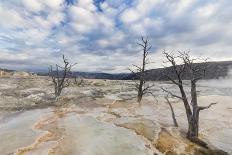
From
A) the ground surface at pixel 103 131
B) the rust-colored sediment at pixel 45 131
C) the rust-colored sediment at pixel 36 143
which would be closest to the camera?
the rust-colored sediment at pixel 36 143

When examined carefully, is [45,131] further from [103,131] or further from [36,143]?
[103,131]

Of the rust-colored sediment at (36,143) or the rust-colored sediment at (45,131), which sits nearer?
the rust-colored sediment at (36,143)

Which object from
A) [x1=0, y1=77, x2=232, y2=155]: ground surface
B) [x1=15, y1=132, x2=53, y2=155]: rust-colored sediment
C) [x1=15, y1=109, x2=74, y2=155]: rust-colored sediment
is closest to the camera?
[x1=15, y1=132, x2=53, y2=155]: rust-colored sediment

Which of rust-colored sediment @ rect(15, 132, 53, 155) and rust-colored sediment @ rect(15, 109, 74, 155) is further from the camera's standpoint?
rust-colored sediment @ rect(15, 109, 74, 155)

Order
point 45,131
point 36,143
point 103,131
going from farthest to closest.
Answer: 1. point 45,131
2. point 103,131
3. point 36,143

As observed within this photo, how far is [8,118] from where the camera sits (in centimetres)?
2847

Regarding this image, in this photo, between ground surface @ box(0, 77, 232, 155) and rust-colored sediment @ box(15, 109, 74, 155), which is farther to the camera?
ground surface @ box(0, 77, 232, 155)

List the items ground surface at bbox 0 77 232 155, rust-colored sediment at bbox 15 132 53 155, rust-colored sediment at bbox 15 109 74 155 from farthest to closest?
ground surface at bbox 0 77 232 155
rust-colored sediment at bbox 15 109 74 155
rust-colored sediment at bbox 15 132 53 155

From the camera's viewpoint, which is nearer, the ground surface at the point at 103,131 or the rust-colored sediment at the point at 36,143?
the rust-colored sediment at the point at 36,143

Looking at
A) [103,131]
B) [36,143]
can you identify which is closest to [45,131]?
[36,143]

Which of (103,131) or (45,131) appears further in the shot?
(45,131)

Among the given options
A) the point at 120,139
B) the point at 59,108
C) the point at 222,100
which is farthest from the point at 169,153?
the point at 222,100

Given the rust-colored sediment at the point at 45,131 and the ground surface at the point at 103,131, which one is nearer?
the rust-colored sediment at the point at 45,131

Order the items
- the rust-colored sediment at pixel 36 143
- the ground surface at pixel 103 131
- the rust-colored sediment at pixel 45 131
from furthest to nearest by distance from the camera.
→ the ground surface at pixel 103 131, the rust-colored sediment at pixel 45 131, the rust-colored sediment at pixel 36 143
